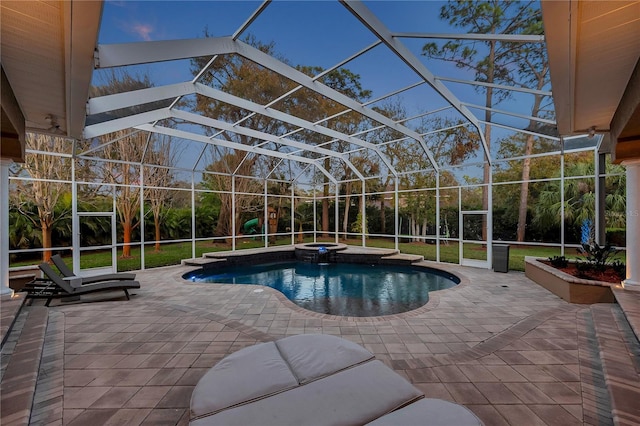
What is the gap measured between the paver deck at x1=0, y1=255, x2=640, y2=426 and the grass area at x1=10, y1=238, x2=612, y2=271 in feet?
16.0

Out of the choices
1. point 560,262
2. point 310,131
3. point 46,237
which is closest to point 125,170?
point 46,237

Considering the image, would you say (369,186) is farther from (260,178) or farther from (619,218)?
(619,218)

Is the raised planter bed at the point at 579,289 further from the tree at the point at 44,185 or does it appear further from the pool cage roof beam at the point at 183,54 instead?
the tree at the point at 44,185

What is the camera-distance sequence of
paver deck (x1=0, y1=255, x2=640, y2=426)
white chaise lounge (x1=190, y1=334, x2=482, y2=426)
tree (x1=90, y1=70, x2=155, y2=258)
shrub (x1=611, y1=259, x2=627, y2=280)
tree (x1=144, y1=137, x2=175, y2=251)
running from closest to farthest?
white chaise lounge (x1=190, y1=334, x2=482, y2=426) < paver deck (x1=0, y1=255, x2=640, y2=426) < shrub (x1=611, y1=259, x2=627, y2=280) < tree (x1=90, y1=70, x2=155, y2=258) < tree (x1=144, y1=137, x2=175, y2=251)

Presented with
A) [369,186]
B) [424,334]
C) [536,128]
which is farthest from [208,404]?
[369,186]

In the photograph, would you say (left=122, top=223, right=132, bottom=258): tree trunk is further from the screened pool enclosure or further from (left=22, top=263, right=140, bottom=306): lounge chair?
(left=22, top=263, right=140, bottom=306): lounge chair

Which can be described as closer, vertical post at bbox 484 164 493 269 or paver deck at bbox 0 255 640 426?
paver deck at bbox 0 255 640 426

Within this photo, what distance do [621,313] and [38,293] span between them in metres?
9.93

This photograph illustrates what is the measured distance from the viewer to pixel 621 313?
4.08 m

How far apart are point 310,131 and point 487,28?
5445 mm

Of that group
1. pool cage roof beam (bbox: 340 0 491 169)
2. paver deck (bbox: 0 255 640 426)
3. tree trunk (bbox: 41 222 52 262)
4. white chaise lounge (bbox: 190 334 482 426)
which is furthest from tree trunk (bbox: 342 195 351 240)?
white chaise lounge (bbox: 190 334 482 426)

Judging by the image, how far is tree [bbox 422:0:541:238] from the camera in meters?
5.31

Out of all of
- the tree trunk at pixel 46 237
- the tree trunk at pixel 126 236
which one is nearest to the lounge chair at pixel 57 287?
the tree trunk at pixel 46 237

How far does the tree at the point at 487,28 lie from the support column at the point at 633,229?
308cm
